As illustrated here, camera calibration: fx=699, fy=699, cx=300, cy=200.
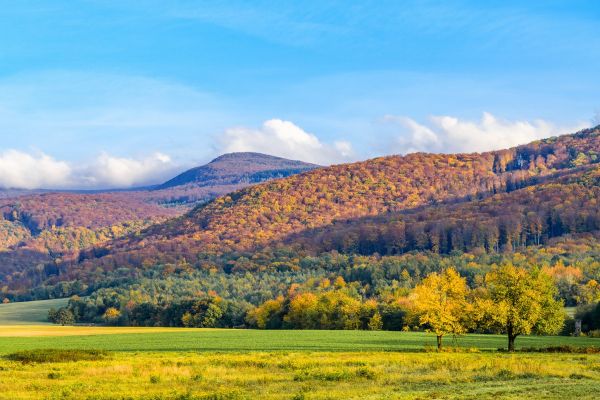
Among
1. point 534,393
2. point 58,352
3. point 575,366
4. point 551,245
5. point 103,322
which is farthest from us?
point 551,245

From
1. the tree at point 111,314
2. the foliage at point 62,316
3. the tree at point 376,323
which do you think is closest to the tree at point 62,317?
the foliage at point 62,316

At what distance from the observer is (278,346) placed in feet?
228

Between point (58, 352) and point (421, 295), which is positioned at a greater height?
point (421, 295)

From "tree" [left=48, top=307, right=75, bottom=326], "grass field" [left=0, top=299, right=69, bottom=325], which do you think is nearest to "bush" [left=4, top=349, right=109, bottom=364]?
"grass field" [left=0, top=299, right=69, bottom=325]

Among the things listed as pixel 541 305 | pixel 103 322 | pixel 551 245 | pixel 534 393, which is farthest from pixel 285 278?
pixel 534 393

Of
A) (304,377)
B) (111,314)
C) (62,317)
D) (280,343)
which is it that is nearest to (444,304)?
(280,343)

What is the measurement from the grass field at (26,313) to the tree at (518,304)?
10482 centimetres

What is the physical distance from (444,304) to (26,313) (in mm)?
121163

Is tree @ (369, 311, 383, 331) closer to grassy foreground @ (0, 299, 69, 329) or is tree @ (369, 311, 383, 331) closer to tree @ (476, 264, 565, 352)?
tree @ (476, 264, 565, 352)

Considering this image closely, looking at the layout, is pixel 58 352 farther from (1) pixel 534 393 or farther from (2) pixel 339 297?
(2) pixel 339 297

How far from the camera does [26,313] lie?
157625 mm

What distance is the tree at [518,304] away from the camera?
58.7 meters

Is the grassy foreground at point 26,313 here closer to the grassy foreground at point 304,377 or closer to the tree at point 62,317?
the tree at point 62,317

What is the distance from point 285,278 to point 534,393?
153 meters
